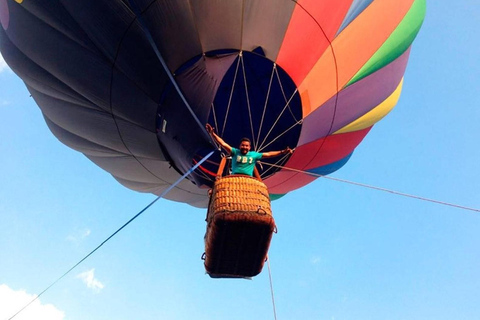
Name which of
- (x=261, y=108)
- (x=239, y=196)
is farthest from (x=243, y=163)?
(x=261, y=108)

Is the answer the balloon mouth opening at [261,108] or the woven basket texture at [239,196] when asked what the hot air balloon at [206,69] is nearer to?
the balloon mouth opening at [261,108]

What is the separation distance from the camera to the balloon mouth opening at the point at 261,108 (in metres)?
4.59

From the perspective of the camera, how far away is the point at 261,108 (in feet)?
17.1

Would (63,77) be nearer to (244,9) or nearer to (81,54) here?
(81,54)

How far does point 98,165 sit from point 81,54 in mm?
2058

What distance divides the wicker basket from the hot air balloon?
3.77ft

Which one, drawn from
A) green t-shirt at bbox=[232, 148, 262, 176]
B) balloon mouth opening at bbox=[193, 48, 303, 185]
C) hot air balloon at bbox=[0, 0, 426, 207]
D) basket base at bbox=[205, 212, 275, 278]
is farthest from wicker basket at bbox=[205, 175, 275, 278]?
balloon mouth opening at bbox=[193, 48, 303, 185]

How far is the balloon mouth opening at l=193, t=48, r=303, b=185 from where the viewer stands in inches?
181

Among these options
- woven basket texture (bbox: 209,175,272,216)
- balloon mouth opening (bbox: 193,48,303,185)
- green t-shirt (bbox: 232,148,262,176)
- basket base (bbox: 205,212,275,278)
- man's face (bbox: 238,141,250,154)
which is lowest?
basket base (bbox: 205,212,275,278)

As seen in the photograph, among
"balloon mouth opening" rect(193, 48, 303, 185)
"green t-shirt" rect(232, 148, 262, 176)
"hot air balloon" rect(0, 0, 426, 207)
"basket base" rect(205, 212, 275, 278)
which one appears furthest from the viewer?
"balloon mouth opening" rect(193, 48, 303, 185)

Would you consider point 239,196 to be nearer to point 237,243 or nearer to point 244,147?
point 237,243

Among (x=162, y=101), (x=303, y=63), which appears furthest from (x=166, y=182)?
(x=303, y=63)

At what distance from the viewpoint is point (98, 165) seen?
6363mm

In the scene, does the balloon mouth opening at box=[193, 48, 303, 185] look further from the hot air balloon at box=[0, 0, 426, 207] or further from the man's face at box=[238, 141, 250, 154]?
the man's face at box=[238, 141, 250, 154]
